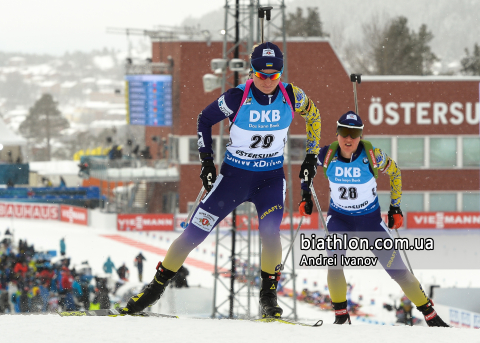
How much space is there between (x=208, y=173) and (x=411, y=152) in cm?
2037

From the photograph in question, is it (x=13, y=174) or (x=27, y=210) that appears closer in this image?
(x=27, y=210)

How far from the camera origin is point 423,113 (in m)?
23.6

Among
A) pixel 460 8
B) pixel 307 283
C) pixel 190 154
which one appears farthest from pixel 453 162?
pixel 460 8

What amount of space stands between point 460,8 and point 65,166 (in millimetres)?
151433

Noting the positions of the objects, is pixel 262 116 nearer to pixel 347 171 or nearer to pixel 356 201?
pixel 347 171

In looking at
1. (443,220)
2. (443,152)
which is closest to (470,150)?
(443,152)

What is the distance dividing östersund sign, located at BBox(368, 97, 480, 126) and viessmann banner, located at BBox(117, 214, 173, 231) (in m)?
8.65

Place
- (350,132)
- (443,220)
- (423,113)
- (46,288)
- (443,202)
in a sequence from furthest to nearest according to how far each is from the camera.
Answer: (443,202)
(443,220)
(423,113)
(46,288)
(350,132)

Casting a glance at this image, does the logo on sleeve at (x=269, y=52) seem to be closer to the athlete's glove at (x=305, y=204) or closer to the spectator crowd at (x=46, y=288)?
the athlete's glove at (x=305, y=204)

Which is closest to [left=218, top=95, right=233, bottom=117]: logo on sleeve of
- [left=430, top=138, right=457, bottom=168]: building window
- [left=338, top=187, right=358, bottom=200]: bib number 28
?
[left=338, top=187, right=358, bottom=200]: bib number 28

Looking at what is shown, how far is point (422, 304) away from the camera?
5.25m

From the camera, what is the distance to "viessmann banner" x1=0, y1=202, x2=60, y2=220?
2545cm

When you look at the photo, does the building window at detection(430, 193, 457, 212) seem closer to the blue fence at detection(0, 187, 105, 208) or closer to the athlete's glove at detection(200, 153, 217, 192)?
the blue fence at detection(0, 187, 105, 208)

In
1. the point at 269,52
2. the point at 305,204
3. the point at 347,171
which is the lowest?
the point at 305,204
